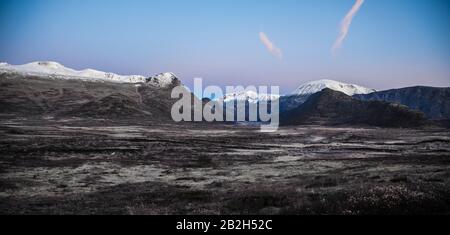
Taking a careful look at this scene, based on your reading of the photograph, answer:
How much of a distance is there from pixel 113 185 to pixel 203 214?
12.7m

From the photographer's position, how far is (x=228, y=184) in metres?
28.2

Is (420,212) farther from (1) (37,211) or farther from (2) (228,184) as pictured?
(1) (37,211)
